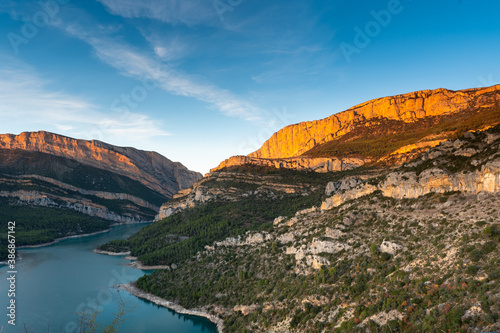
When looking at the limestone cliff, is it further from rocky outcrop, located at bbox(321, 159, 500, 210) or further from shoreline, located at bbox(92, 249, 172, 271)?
shoreline, located at bbox(92, 249, 172, 271)

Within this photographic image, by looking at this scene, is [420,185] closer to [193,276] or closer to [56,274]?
[193,276]

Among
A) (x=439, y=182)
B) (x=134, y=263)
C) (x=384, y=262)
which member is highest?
(x=439, y=182)

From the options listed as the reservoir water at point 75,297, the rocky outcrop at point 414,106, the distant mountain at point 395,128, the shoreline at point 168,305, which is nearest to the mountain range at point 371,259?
the shoreline at point 168,305

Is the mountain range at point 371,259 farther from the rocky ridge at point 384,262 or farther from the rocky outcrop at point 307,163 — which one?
the rocky outcrop at point 307,163

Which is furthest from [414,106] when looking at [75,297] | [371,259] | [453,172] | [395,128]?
[75,297]

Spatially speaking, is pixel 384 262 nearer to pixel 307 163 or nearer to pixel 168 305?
pixel 168 305

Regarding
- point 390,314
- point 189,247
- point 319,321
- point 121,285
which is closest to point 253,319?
point 319,321
